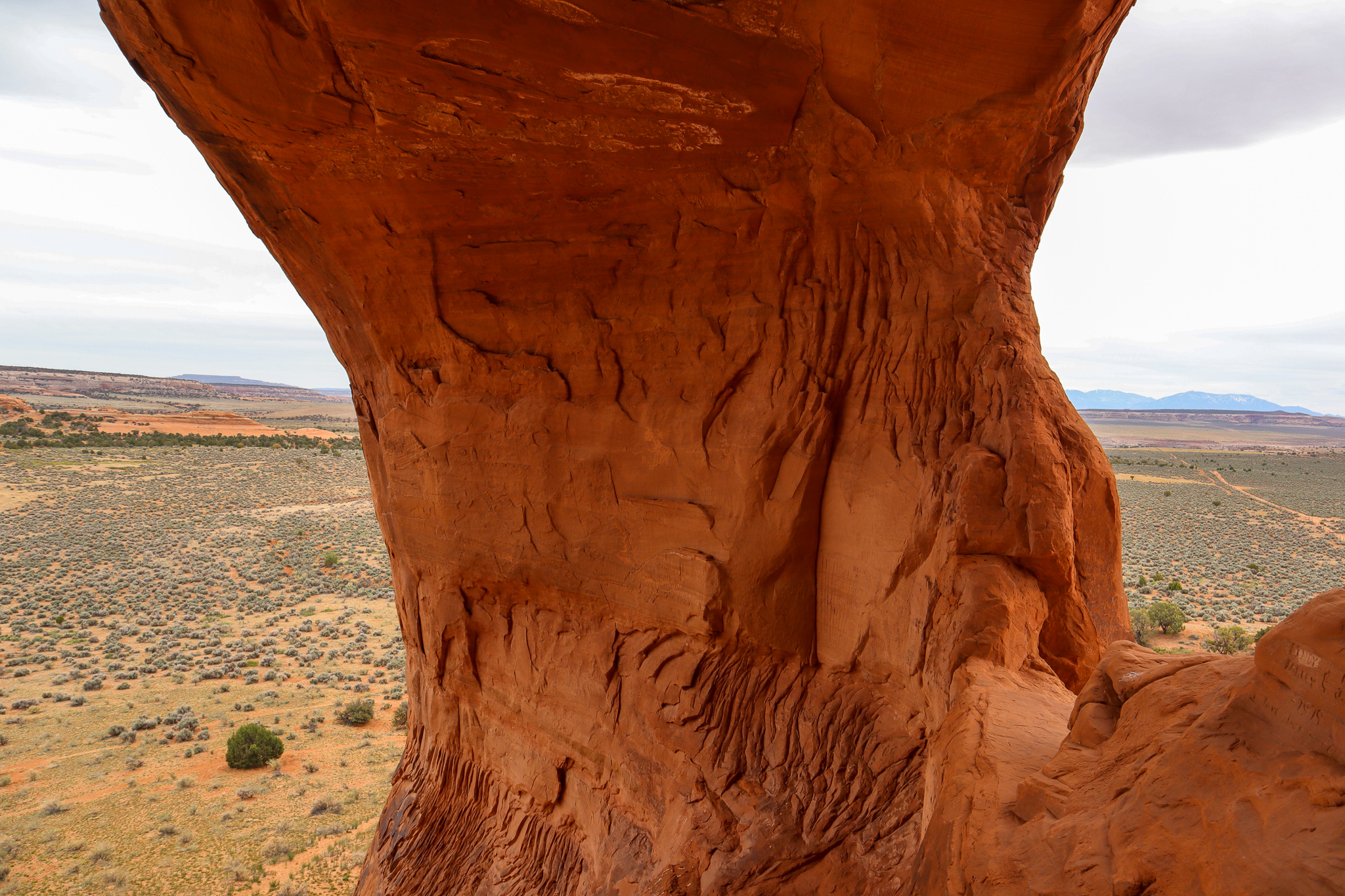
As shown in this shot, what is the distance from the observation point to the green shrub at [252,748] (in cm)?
1611

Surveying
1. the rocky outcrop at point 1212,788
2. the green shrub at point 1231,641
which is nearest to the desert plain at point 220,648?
the green shrub at point 1231,641

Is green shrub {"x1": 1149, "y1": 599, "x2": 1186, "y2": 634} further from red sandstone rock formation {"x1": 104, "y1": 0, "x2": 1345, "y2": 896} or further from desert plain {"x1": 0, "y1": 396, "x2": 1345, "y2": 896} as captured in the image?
red sandstone rock formation {"x1": 104, "y1": 0, "x2": 1345, "y2": 896}

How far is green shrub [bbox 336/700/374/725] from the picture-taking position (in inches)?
731

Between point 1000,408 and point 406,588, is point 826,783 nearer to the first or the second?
point 1000,408

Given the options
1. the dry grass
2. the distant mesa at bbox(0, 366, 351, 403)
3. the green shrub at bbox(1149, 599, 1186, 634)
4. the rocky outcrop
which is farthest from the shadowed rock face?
the distant mesa at bbox(0, 366, 351, 403)

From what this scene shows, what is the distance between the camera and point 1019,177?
18.6 feet

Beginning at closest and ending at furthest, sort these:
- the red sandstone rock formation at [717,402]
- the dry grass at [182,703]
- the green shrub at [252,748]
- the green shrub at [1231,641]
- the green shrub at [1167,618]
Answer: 1. the red sandstone rock formation at [717,402]
2. the dry grass at [182,703]
3. the green shrub at [1231,641]
4. the green shrub at [252,748]
5. the green shrub at [1167,618]

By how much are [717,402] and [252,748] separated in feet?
51.6

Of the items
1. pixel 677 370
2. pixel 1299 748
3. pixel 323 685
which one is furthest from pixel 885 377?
pixel 323 685

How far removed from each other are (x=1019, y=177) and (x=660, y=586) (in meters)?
4.65

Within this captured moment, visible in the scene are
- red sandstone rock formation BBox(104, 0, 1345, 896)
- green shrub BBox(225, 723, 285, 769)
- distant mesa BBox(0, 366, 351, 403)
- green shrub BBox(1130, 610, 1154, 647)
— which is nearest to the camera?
red sandstone rock formation BBox(104, 0, 1345, 896)

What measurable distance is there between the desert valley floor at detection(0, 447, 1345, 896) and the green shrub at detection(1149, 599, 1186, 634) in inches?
11.8

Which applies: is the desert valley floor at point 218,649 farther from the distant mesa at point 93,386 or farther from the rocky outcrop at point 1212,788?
the distant mesa at point 93,386

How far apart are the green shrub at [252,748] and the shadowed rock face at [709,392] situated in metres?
10.2
